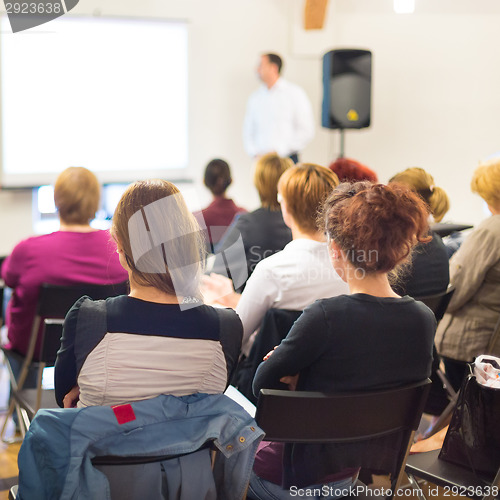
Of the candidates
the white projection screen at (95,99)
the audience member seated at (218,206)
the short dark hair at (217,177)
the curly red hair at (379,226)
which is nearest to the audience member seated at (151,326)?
the curly red hair at (379,226)

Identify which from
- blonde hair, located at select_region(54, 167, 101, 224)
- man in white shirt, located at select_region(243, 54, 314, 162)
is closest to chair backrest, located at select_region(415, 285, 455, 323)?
blonde hair, located at select_region(54, 167, 101, 224)

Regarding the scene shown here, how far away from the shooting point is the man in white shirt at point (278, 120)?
626 cm

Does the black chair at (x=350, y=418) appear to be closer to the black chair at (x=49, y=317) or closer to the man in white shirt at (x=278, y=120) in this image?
the black chair at (x=49, y=317)

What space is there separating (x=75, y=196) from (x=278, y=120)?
387 centimetres

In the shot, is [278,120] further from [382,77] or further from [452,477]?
[452,477]

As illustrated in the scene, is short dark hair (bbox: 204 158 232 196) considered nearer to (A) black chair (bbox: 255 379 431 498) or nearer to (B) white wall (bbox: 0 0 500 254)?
(B) white wall (bbox: 0 0 500 254)

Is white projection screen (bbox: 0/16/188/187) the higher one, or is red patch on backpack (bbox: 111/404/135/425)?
white projection screen (bbox: 0/16/188/187)

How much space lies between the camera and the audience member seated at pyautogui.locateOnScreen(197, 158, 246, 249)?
383cm

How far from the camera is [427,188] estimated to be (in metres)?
2.91

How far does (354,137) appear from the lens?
6699 mm

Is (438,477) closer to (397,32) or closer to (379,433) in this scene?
(379,433)
